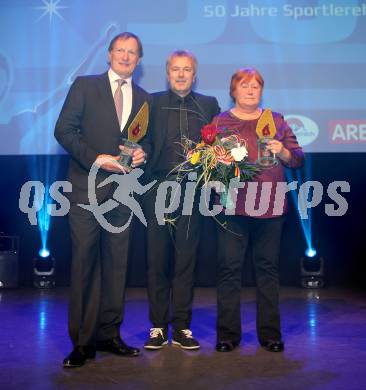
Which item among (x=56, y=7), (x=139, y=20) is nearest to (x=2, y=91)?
(x=56, y=7)

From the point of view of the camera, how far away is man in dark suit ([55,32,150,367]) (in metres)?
3.14

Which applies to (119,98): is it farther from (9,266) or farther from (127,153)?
(9,266)

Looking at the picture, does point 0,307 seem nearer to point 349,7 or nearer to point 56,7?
point 56,7

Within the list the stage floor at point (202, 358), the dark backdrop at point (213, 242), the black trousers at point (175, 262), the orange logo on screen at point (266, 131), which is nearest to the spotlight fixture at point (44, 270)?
the dark backdrop at point (213, 242)

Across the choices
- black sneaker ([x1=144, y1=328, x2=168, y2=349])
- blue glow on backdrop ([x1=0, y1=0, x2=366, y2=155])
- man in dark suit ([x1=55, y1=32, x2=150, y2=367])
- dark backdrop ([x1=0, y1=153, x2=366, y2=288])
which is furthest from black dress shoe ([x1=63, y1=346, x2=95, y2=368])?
dark backdrop ([x1=0, y1=153, x2=366, y2=288])

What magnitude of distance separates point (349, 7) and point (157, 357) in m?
2.98

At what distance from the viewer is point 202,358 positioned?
10.4 feet

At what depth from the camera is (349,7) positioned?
4.75 meters

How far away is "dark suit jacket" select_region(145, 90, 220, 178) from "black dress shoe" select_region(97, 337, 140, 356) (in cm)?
89

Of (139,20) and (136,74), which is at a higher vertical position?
(139,20)

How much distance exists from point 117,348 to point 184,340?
37 cm

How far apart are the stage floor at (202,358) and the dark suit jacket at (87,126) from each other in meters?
0.82

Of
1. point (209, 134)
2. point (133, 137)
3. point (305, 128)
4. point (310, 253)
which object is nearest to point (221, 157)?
point (209, 134)

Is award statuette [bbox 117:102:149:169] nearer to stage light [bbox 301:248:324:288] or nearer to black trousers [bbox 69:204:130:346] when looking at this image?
black trousers [bbox 69:204:130:346]
